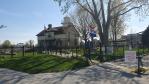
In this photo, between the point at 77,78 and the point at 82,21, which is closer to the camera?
the point at 77,78

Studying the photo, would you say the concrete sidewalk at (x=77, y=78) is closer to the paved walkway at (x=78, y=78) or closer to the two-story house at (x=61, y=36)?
the paved walkway at (x=78, y=78)

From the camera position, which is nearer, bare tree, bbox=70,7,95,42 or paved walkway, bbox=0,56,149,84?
paved walkway, bbox=0,56,149,84

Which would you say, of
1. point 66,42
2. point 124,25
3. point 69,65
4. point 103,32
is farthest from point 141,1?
point 66,42

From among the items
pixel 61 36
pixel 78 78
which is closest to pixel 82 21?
pixel 61 36

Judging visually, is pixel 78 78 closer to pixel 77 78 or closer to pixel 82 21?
pixel 77 78

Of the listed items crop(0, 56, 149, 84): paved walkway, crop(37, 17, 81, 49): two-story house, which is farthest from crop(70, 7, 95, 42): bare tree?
crop(0, 56, 149, 84): paved walkway

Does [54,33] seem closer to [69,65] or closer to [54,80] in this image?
[69,65]

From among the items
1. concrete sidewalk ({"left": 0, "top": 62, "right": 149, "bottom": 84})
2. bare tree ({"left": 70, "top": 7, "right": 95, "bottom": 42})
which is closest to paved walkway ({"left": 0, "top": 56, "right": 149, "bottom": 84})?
concrete sidewalk ({"left": 0, "top": 62, "right": 149, "bottom": 84})

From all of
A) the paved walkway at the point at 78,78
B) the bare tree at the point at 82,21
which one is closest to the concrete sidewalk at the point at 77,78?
the paved walkway at the point at 78,78

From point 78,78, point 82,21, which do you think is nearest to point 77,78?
point 78,78

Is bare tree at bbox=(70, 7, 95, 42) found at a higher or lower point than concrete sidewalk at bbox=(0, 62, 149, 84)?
higher

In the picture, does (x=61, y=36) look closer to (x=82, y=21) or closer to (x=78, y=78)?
(x=82, y=21)

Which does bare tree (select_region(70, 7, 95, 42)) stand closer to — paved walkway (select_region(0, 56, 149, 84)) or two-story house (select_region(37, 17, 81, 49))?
two-story house (select_region(37, 17, 81, 49))

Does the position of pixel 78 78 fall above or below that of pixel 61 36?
below
